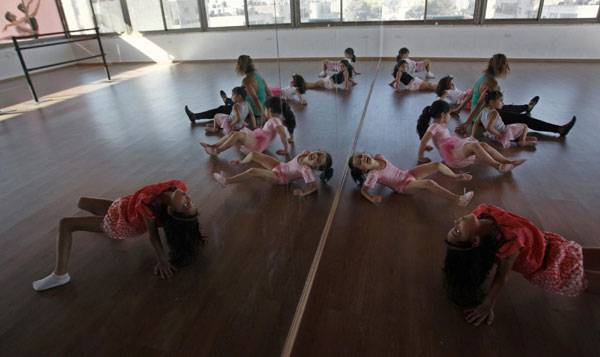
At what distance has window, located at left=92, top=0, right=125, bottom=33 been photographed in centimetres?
133

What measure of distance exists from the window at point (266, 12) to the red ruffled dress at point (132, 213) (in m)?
0.97

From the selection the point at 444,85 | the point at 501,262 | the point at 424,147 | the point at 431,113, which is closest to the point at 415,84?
the point at 444,85

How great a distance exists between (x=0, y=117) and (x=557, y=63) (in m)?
9.81

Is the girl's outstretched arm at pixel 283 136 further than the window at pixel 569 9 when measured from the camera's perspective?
No

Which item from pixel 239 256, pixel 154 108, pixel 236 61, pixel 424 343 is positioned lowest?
pixel 424 343

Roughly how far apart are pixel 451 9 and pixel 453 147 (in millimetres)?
6589

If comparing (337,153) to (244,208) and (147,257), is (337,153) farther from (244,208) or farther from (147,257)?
(147,257)

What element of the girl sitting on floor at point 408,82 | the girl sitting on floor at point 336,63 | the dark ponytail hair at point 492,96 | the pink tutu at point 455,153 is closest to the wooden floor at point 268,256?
the pink tutu at point 455,153

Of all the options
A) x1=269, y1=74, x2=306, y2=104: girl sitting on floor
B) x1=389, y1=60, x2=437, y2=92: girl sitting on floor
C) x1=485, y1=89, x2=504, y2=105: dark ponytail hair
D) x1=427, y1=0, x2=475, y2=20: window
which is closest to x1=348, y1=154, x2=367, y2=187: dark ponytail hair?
x1=269, y1=74, x2=306, y2=104: girl sitting on floor

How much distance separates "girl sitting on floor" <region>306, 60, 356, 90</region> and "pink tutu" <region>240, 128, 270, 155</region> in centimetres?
57

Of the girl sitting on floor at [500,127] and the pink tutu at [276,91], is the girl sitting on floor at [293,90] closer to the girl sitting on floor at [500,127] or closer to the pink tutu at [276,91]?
the pink tutu at [276,91]

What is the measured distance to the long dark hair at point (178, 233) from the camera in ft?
5.74

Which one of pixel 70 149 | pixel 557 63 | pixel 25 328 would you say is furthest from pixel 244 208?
pixel 557 63

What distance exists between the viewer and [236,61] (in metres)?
1.69
